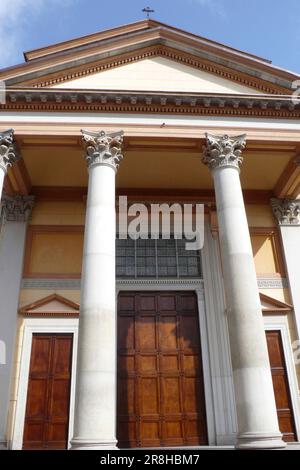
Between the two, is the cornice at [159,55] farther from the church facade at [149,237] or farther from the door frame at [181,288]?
the door frame at [181,288]

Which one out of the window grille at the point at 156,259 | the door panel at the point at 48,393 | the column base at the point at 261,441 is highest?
the window grille at the point at 156,259

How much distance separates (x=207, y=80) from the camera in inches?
477

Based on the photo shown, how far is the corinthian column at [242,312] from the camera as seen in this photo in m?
7.82

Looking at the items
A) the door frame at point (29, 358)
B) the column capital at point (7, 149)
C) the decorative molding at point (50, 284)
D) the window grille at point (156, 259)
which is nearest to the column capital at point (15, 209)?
the decorative molding at point (50, 284)

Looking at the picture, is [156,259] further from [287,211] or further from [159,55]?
[159,55]

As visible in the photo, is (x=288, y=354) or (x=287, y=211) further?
(x=287, y=211)

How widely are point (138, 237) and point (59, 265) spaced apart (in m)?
2.83

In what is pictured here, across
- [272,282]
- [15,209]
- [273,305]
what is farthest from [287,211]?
[15,209]

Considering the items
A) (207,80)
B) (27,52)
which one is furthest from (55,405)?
(27,52)

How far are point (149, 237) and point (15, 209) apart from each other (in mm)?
4591

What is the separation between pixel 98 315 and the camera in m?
8.35

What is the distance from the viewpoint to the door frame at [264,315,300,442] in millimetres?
11634

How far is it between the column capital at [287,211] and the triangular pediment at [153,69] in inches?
158

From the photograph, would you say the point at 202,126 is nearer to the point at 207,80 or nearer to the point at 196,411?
the point at 207,80
